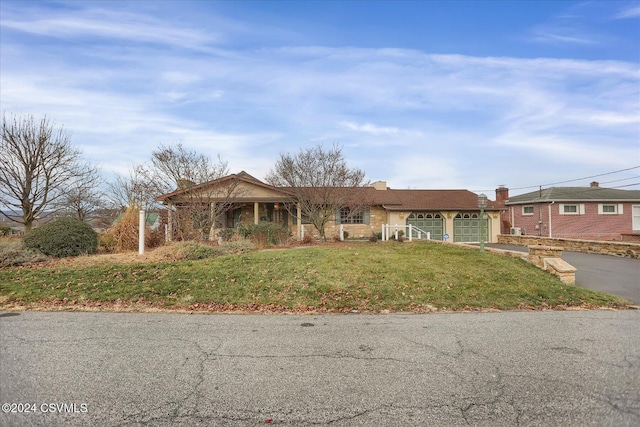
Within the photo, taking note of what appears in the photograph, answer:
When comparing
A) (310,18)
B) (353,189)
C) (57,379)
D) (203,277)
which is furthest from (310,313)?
(353,189)

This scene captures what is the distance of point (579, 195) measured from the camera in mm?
28172

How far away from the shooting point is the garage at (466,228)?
25.4 m

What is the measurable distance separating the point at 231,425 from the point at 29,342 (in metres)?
3.69

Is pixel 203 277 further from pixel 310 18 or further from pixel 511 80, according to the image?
pixel 511 80

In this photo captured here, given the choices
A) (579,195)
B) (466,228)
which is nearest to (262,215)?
(466,228)

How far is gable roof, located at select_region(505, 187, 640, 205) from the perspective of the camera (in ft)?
90.8

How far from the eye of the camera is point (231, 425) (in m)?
2.74

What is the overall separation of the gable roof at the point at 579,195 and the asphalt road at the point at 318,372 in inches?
1035

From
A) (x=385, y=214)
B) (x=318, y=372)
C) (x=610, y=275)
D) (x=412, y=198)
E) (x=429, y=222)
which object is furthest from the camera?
(x=412, y=198)

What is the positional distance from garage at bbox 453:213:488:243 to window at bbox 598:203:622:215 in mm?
10594

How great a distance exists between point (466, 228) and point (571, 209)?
9599mm

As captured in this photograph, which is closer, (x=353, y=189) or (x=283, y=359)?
(x=283, y=359)

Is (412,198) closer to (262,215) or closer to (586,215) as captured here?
(262,215)

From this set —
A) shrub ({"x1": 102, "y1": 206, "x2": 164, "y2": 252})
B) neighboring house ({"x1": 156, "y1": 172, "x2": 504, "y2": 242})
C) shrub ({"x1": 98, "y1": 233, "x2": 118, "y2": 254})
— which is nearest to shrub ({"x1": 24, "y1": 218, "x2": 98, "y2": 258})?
shrub ({"x1": 98, "y1": 233, "x2": 118, "y2": 254})
